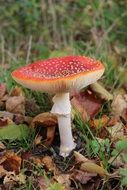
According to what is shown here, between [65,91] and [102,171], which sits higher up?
[65,91]

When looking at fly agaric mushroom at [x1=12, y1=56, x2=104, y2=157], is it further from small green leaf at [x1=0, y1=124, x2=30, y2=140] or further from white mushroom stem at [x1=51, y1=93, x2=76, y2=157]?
small green leaf at [x1=0, y1=124, x2=30, y2=140]

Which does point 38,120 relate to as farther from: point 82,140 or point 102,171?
point 102,171

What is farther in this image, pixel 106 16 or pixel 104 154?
pixel 106 16

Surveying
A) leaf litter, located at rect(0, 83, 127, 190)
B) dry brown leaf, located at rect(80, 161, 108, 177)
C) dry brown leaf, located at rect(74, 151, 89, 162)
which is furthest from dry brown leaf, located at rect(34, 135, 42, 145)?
dry brown leaf, located at rect(80, 161, 108, 177)

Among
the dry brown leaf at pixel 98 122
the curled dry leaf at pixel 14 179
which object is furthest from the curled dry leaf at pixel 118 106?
the curled dry leaf at pixel 14 179

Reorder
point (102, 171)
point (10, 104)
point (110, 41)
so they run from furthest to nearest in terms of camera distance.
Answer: point (110, 41) → point (10, 104) → point (102, 171)

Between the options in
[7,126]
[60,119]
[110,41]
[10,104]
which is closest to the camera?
[60,119]

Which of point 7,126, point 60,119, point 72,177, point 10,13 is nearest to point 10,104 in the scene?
point 7,126
